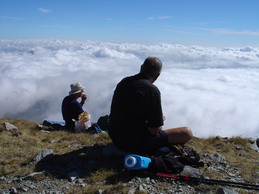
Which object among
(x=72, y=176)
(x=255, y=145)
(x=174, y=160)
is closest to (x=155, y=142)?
(x=174, y=160)

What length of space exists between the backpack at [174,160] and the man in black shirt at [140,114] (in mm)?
267

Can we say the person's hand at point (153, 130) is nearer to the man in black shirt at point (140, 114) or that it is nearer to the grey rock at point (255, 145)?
the man in black shirt at point (140, 114)

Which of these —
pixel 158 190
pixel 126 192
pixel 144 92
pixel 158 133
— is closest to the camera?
pixel 126 192

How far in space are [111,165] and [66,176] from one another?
3.33ft

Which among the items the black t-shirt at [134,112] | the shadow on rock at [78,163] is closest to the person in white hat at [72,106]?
the shadow on rock at [78,163]

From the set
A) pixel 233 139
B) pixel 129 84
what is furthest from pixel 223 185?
pixel 233 139

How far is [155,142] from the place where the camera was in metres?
5.45

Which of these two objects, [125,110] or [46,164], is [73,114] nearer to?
[46,164]

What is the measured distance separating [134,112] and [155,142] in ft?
2.76

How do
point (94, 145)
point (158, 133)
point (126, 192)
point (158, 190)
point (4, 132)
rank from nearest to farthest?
point (126, 192) < point (158, 190) < point (158, 133) < point (94, 145) < point (4, 132)

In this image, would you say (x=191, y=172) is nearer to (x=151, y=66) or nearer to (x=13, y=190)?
(x=151, y=66)

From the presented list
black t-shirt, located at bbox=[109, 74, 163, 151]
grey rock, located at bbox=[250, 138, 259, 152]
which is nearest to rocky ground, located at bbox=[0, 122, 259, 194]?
black t-shirt, located at bbox=[109, 74, 163, 151]

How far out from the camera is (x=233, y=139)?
30.7ft

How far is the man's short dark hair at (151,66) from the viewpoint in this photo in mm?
5203
